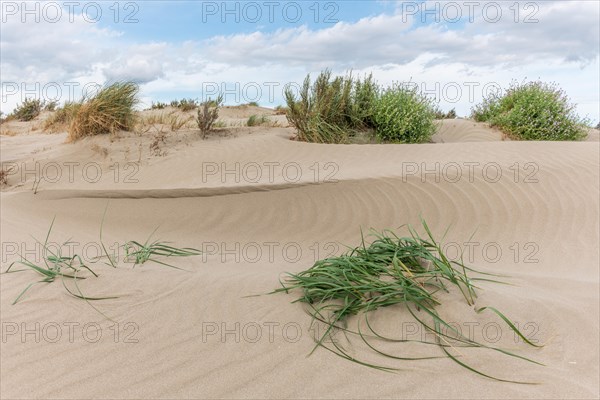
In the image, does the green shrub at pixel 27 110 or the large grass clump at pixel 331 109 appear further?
the green shrub at pixel 27 110

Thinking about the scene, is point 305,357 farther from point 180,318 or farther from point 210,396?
point 180,318

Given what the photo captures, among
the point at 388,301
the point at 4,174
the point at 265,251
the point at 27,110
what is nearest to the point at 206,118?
the point at 4,174

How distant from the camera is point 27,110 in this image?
18047 millimetres

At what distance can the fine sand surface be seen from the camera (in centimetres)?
Result: 237

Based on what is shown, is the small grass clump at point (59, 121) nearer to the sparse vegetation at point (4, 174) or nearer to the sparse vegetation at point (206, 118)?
the sparse vegetation at point (4, 174)

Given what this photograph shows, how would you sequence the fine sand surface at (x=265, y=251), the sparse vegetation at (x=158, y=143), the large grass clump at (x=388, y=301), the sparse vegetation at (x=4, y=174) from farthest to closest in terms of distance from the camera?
1. the sparse vegetation at (x=158, y=143)
2. the sparse vegetation at (x=4, y=174)
3. the large grass clump at (x=388, y=301)
4. the fine sand surface at (x=265, y=251)

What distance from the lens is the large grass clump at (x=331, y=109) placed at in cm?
905

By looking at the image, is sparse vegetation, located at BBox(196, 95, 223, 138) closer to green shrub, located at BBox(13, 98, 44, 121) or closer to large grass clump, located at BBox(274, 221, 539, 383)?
large grass clump, located at BBox(274, 221, 539, 383)

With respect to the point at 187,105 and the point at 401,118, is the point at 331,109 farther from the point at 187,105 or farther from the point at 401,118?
the point at 187,105

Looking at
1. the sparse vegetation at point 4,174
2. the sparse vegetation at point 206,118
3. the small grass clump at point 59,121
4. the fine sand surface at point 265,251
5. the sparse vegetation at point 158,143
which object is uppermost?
the small grass clump at point 59,121

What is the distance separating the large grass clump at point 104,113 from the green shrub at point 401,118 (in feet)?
16.1

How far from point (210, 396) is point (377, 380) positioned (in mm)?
797

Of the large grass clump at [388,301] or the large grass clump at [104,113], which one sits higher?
the large grass clump at [104,113]

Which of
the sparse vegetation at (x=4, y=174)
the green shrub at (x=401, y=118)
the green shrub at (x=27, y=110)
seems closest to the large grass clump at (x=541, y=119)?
the green shrub at (x=401, y=118)
